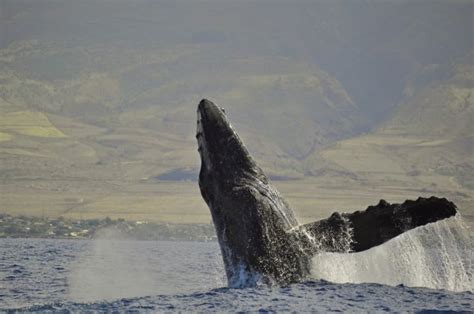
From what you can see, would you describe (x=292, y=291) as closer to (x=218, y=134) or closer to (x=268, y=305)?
(x=268, y=305)

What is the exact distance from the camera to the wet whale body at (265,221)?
16.9 meters

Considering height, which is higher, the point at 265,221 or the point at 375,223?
the point at 265,221

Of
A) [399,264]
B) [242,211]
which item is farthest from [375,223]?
[399,264]

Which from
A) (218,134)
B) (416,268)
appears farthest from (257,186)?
(416,268)

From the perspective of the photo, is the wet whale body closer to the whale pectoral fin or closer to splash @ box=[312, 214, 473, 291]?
the whale pectoral fin

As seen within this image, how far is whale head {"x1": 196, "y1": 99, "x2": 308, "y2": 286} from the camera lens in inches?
683

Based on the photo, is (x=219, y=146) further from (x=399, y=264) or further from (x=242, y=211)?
(x=399, y=264)

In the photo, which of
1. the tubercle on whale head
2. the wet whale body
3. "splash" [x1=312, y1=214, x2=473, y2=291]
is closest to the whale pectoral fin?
the wet whale body

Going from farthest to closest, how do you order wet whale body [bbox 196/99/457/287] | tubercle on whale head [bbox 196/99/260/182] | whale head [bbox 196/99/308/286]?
tubercle on whale head [bbox 196/99/260/182], whale head [bbox 196/99/308/286], wet whale body [bbox 196/99/457/287]

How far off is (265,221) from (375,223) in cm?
185

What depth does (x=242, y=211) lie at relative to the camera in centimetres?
1758

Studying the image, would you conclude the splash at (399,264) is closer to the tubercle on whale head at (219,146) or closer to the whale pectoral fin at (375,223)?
the whale pectoral fin at (375,223)

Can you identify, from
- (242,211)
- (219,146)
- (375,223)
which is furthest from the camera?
(219,146)

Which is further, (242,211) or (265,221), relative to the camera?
(242,211)
